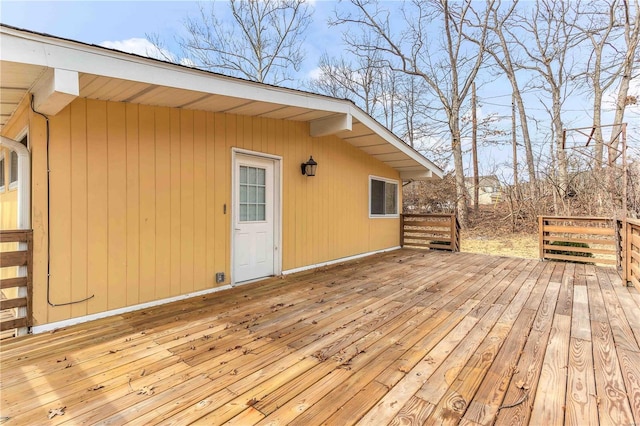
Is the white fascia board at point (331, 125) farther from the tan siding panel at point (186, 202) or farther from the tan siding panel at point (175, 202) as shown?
the tan siding panel at point (175, 202)

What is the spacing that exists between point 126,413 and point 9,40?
7.84 ft

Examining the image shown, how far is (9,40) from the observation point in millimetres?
1990

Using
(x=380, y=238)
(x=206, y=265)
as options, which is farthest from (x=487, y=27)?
(x=206, y=265)

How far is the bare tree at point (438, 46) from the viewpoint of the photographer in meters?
12.0

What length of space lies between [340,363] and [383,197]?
578cm

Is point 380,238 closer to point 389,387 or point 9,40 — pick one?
point 389,387

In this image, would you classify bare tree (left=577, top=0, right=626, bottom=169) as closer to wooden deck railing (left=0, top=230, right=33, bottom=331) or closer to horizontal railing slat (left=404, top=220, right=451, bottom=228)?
horizontal railing slat (left=404, top=220, right=451, bottom=228)

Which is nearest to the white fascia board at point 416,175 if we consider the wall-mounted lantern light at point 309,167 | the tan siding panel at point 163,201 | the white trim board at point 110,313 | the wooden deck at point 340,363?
the wall-mounted lantern light at point 309,167

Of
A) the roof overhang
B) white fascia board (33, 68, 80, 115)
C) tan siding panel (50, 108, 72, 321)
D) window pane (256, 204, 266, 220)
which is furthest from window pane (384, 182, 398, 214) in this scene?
white fascia board (33, 68, 80, 115)

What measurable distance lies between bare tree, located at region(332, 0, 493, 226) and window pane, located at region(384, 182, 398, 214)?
549 cm

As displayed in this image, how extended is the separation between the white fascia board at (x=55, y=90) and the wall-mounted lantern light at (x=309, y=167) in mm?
3152

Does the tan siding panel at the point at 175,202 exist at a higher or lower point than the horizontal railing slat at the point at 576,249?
higher

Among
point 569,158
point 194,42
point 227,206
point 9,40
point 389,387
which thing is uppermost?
point 194,42

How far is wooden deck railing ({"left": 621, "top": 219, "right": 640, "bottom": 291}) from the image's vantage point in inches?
157
